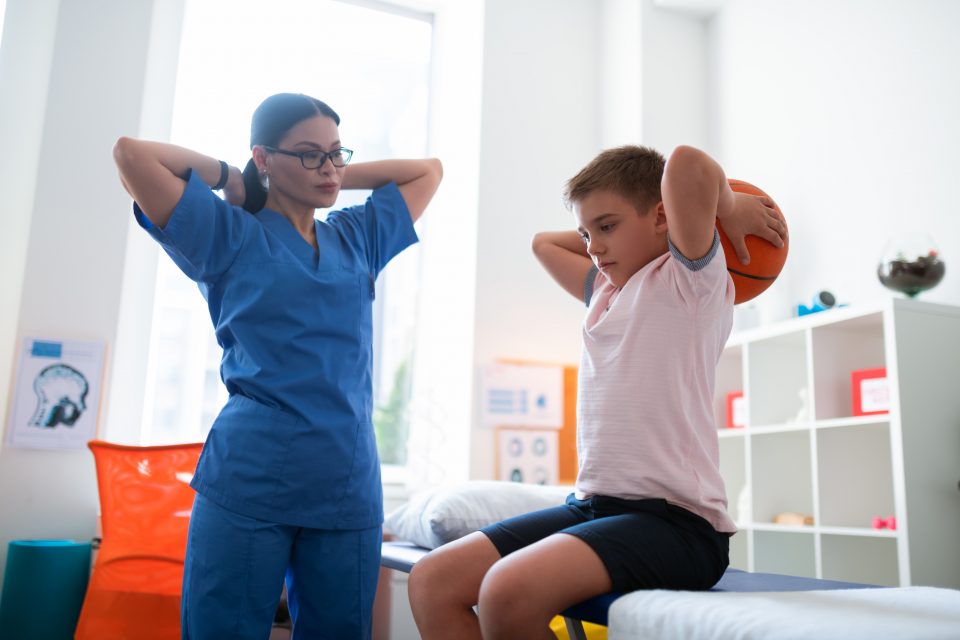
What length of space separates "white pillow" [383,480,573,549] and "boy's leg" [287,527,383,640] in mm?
590

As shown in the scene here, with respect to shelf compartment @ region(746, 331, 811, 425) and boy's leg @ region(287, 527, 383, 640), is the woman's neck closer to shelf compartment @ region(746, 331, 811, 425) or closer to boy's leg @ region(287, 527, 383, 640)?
boy's leg @ region(287, 527, 383, 640)

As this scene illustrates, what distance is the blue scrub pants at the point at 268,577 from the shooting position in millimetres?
1132

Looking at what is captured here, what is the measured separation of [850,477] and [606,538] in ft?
5.21

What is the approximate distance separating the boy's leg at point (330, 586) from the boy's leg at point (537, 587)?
0.29 meters

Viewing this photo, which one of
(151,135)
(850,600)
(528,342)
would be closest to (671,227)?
(850,600)

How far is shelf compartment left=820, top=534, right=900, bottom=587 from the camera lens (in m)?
2.28

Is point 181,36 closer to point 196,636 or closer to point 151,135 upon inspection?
point 151,135

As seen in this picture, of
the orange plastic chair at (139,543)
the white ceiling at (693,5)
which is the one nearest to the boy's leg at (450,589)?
the orange plastic chair at (139,543)

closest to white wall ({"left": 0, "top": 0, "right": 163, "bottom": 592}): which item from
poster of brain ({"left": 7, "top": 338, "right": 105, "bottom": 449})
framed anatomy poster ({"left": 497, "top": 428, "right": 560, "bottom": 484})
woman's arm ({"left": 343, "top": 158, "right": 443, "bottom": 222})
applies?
poster of brain ({"left": 7, "top": 338, "right": 105, "bottom": 449})

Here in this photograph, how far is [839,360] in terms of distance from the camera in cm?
239

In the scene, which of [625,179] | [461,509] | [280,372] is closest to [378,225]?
[280,372]

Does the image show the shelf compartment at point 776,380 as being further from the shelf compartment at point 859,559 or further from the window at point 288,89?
the window at point 288,89

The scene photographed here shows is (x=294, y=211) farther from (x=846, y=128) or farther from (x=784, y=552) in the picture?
(x=846, y=128)

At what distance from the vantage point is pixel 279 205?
1.36 m
